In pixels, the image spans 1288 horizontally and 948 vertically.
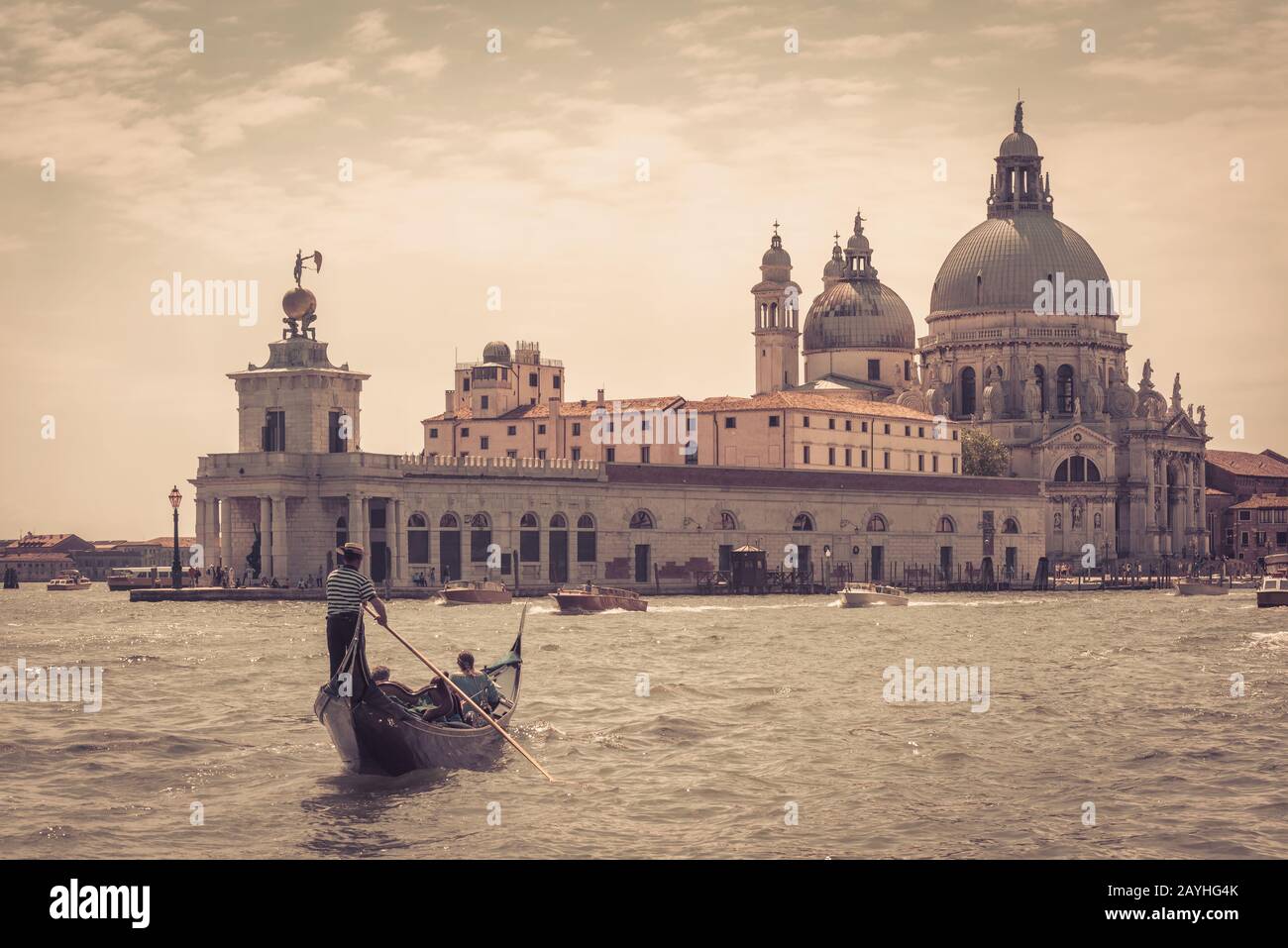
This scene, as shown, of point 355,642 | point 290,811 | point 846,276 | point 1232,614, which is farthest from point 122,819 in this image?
point 846,276

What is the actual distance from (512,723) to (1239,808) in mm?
11579

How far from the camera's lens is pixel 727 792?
21.5m

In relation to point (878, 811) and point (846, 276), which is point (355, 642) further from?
point (846, 276)

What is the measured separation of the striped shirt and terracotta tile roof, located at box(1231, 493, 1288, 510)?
4800 inches

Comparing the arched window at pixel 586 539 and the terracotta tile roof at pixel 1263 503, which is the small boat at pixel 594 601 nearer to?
the arched window at pixel 586 539

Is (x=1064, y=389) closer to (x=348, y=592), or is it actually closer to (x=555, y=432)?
(x=555, y=432)

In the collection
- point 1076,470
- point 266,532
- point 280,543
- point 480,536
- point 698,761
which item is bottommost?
point 698,761

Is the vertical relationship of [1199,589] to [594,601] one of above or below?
below

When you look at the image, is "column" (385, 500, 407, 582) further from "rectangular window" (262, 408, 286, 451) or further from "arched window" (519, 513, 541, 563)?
"arched window" (519, 513, 541, 563)

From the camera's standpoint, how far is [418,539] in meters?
81.1

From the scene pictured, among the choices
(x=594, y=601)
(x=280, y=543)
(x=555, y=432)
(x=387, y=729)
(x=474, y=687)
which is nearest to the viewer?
(x=387, y=729)

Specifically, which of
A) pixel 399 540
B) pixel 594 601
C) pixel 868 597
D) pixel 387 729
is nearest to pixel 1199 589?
pixel 868 597

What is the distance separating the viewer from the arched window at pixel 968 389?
4978 inches

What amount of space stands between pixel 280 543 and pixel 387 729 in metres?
58.0
